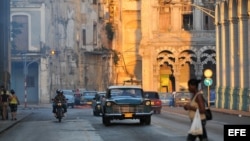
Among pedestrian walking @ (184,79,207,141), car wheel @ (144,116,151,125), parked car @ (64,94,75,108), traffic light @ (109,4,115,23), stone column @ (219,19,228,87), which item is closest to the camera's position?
pedestrian walking @ (184,79,207,141)

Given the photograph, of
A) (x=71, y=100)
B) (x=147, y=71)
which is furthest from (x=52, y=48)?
(x=71, y=100)

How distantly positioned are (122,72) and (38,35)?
31808mm

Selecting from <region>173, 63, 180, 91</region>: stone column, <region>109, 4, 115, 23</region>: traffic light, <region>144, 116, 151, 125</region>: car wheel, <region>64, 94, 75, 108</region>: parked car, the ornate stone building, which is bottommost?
<region>144, 116, 151, 125</region>: car wheel

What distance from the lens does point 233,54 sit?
5916cm

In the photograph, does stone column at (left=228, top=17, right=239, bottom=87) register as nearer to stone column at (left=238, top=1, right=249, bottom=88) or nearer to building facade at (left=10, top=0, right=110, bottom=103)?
stone column at (left=238, top=1, right=249, bottom=88)

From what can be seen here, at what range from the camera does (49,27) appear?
270 ft

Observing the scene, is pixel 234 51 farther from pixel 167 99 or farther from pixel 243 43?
pixel 167 99

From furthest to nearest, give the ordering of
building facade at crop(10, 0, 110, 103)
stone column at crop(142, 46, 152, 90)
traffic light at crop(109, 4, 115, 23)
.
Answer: traffic light at crop(109, 4, 115, 23) < stone column at crop(142, 46, 152, 90) < building facade at crop(10, 0, 110, 103)

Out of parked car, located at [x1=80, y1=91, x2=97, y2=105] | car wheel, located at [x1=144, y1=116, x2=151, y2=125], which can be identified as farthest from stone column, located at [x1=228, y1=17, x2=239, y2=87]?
car wheel, located at [x1=144, y1=116, x2=151, y2=125]

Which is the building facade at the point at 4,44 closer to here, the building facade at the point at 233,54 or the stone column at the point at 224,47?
the building facade at the point at 233,54

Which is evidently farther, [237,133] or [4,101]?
[4,101]

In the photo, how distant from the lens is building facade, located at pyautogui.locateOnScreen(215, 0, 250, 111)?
55.2 meters

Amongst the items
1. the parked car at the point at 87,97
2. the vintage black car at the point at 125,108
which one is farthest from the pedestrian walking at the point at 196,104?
the parked car at the point at 87,97

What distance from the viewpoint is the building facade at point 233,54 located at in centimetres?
5525
